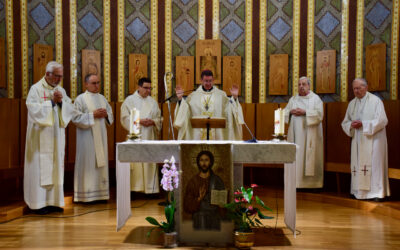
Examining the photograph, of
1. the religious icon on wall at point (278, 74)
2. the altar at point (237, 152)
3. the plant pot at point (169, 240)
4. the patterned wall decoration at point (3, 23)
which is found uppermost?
the patterned wall decoration at point (3, 23)

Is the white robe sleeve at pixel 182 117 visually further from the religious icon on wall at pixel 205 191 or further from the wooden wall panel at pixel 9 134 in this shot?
the wooden wall panel at pixel 9 134

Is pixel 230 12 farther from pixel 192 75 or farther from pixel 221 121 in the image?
pixel 221 121

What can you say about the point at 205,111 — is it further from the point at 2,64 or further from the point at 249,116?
the point at 2,64

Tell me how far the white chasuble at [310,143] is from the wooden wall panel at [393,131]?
111 centimetres

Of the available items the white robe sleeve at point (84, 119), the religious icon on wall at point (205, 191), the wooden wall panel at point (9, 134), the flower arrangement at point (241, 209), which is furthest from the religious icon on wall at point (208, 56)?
the flower arrangement at point (241, 209)

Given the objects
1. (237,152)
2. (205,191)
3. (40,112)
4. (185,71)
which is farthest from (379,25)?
(40,112)

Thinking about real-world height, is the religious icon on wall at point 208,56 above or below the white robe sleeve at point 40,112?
above

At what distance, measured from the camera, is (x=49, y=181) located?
532cm

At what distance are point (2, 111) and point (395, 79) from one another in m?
6.51

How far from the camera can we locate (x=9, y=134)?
6.33 m

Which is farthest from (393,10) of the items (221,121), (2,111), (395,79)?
(2,111)

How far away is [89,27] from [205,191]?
5.09m

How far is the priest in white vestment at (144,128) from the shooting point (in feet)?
21.3

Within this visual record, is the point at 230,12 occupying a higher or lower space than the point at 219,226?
higher
